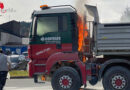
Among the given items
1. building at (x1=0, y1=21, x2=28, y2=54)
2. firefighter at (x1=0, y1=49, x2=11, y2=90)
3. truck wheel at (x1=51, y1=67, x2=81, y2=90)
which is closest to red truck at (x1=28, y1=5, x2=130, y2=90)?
truck wheel at (x1=51, y1=67, x2=81, y2=90)

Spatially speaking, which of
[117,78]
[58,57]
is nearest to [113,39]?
[117,78]

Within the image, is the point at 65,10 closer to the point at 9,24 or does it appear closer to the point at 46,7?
the point at 46,7

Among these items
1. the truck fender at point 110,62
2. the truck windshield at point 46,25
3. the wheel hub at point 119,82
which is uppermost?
the truck windshield at point 46,25

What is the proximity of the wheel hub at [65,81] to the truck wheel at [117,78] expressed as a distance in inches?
47.7

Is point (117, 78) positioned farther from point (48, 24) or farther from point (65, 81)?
point (48, 24)

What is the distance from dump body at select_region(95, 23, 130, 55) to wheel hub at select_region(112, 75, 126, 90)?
32.4 inches

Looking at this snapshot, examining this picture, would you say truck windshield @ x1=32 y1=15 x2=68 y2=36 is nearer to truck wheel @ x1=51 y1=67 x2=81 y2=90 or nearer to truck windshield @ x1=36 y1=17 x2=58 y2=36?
truck windshield @ x1=36 y1=17 x2=58 y2=36

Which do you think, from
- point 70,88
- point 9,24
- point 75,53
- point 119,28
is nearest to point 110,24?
point 119,28

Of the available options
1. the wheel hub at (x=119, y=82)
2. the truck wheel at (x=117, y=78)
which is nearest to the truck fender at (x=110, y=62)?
the truck wheel at (x=117, y=78)

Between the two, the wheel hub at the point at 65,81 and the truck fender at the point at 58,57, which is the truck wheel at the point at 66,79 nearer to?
the wheel hub at the point at 65,81

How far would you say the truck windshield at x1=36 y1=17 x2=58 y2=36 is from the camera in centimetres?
1179

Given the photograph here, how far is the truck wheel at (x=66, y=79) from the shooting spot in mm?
11242

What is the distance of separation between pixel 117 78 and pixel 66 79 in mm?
1758

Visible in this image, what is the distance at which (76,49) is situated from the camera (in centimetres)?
1162
